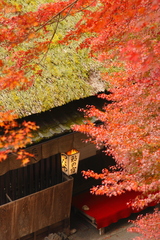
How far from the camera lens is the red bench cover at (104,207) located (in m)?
9.32

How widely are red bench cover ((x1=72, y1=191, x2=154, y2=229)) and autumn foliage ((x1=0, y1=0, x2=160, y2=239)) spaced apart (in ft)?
5.75

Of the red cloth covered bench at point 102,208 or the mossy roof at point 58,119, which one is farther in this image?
the red cloth covered bench at point 102,208

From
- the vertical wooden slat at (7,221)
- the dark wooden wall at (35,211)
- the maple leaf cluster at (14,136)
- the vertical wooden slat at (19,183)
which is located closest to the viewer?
the maple leaf cluster at (14,136)

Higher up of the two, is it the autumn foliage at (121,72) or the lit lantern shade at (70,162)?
the autumn foliage at (121,72)

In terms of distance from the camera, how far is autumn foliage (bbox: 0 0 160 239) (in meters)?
6.49

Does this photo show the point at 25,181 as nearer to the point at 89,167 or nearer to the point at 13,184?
the point at 13,184

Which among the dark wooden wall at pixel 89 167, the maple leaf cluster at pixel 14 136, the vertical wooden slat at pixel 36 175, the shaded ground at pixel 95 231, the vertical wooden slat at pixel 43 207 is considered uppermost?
the maple leaf cluster at pixel 14 136

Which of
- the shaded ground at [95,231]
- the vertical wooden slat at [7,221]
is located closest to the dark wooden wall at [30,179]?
the vertical wooden slat at [7,221]

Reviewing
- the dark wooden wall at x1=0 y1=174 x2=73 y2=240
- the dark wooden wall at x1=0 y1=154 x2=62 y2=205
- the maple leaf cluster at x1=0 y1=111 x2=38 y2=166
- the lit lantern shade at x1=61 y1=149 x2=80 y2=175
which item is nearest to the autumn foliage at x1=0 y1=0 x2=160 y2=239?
the lit lantern shade at x1=61 y1=149 x2=80 y2=175

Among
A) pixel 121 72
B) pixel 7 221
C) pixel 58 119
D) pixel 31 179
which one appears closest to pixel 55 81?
pixel 58 119

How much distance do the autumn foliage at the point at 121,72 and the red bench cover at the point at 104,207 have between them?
5.75 ft

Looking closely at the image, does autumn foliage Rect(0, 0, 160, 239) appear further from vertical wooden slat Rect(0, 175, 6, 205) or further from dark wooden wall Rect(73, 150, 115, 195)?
dark wooden wall Rect(73, 150, 115, 195)

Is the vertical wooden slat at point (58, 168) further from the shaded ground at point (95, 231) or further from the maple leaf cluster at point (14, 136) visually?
the shaded ground at point (95, 231)

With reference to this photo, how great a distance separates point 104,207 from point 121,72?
379 centimetres
